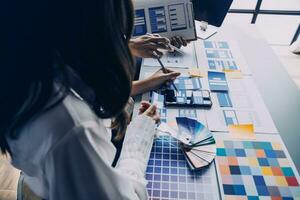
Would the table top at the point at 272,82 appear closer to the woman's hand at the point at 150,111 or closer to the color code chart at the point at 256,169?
the color code chart at the point at 256,169

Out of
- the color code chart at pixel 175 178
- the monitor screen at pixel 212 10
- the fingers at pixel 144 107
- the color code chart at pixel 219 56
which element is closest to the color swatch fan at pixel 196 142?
the color code chart at pixel 175 178

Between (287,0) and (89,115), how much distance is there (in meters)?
3.38

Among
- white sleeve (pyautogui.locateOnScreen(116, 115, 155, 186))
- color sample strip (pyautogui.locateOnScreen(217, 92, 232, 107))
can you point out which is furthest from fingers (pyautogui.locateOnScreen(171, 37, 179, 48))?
white sleeve (pyautogui.locateOnScreen(116, 115, 155, 186))

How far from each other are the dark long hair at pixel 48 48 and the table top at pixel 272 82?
788mm

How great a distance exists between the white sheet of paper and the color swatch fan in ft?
1.44

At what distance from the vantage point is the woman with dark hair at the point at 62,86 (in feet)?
1.53

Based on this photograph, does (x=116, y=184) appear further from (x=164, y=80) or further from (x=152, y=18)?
(x=152, y=18)

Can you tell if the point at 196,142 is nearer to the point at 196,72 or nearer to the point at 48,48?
the point at 196,72

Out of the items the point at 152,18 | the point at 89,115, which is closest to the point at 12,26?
the point at 89,115

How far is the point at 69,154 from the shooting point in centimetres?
49

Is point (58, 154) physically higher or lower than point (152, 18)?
higher

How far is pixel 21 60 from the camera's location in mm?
474

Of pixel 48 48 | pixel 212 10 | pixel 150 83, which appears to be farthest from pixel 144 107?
pixel 212 10

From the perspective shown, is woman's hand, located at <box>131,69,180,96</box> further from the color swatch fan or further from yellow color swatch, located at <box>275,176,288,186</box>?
yellow color swatch, located at <box>275,176,288,186</box>
